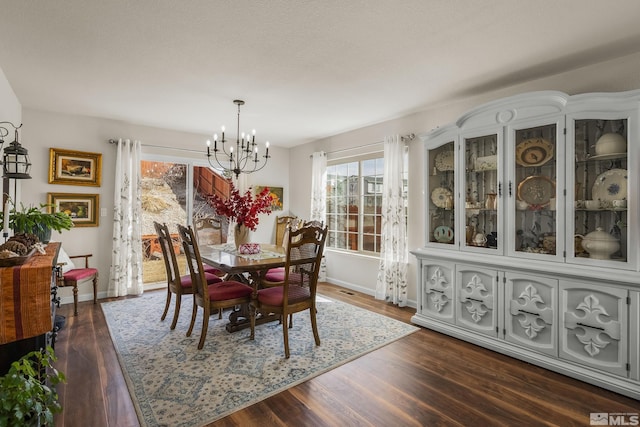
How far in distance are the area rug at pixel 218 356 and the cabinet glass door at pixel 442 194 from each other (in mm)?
1066

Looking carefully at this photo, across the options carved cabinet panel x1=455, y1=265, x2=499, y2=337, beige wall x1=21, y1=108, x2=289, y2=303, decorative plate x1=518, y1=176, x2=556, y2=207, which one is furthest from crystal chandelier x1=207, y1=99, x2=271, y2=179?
decorative plate x1=518, y1=176, x2=556, y2=207

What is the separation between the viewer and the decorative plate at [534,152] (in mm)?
2689

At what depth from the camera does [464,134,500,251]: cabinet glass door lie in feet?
9.86

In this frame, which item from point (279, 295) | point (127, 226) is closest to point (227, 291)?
point (279, 295)

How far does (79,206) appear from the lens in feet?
13.8

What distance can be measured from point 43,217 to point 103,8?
4.98 ft

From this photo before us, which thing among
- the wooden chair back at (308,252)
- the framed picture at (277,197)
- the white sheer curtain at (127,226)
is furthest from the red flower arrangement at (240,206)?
the framed picture at (277,197)

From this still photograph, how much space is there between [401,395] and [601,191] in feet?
7.03

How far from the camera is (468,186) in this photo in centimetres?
321

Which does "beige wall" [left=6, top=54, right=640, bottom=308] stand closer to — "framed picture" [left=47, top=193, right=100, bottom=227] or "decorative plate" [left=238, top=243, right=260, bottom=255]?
"framed picture" [left=47, top=193, right=100, bottom=227]

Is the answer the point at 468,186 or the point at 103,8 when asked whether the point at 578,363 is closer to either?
the point at 468,186

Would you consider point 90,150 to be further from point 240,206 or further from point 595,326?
point 595,326

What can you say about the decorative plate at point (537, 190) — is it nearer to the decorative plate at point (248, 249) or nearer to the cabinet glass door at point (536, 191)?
the cabinet glass door at point (536, 191)

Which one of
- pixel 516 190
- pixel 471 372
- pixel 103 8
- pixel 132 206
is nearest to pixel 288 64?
pixel 103 8
